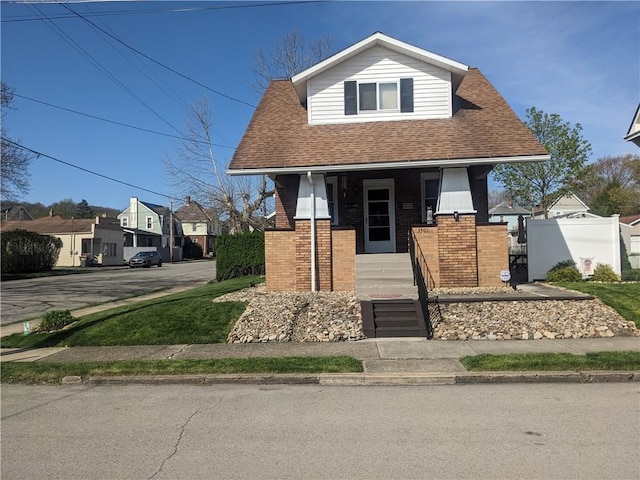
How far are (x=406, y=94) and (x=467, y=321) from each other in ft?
27.0

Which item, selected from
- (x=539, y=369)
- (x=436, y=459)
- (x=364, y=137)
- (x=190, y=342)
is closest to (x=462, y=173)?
(x=364, y=137)

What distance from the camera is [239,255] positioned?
24406 mm

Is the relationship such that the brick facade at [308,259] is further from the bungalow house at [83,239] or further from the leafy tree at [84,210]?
the leafy tree at [84,210]

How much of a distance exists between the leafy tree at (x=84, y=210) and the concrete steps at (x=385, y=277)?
365 feet

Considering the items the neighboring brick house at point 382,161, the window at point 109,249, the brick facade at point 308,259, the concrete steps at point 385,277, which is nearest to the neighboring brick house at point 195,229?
the window at point 109,249

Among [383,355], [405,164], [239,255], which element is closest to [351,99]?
[405,164]

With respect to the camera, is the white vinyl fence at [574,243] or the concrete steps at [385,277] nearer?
the concrete steps at [385,277]

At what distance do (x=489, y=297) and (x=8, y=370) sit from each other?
987 centimetres

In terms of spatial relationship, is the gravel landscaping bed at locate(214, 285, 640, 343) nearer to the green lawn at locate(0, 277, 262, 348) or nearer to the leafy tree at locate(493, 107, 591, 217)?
the green lawn at locate(0, 277, 262, 348)

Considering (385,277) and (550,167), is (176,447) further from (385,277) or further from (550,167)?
(550,167)

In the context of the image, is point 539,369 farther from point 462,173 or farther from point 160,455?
point 462,173

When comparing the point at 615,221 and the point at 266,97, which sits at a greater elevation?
the point at 266,97

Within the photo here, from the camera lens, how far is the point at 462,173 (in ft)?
46.3

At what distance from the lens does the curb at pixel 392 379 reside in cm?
745
